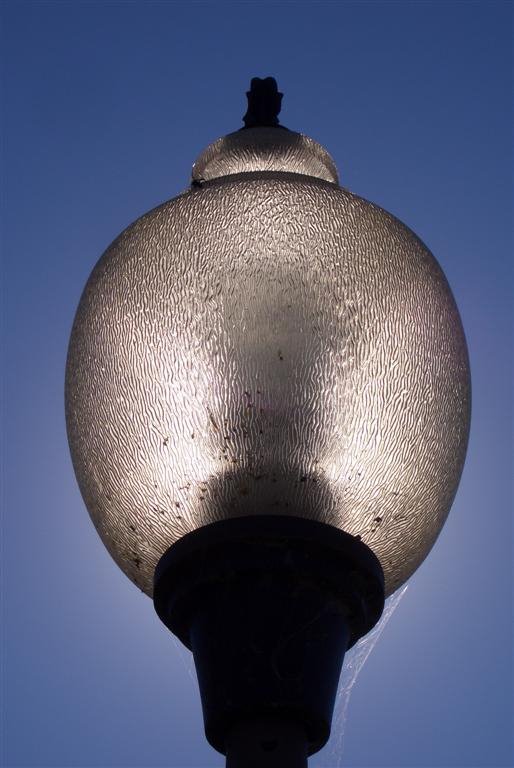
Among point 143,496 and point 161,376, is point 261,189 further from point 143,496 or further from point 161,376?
point 143,496

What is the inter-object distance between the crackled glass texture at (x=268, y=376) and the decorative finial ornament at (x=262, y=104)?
1.37ft

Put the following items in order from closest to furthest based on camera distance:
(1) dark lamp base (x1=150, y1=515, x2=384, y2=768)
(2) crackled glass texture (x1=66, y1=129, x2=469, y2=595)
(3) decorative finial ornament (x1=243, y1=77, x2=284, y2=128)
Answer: (1) dark lamp base (x1=150, y1=515, x2=384, y2=768) < (2) crackled glass texture (x1=66, y1=129, x2=469, y2=595) < (3) decorative finial ornament (x1=243, y1=77, x2=284, y2=128)

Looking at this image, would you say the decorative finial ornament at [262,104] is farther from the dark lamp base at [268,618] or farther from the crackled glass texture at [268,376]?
the dark lamp base at [268,618]

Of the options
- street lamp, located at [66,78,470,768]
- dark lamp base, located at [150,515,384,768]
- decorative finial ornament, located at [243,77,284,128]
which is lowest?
dark lamp base, located at [150,515,384,768]

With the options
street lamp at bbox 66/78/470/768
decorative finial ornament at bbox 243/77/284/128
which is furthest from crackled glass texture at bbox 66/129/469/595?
decorative finial ornament at bbox 243/77/284/128

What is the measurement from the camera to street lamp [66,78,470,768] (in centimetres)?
170

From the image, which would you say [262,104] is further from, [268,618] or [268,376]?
[268,618]

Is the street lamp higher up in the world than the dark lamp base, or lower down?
higher up

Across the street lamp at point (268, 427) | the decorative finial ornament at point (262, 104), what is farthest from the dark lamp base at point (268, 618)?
the decorative finial ornament at point (262, 104)

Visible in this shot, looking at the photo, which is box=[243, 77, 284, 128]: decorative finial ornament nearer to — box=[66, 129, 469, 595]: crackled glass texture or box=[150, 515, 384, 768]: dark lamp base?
box=[66, 129, 469, 595]: crackled glass texture

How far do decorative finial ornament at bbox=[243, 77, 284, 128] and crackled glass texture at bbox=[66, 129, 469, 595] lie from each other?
42 cm

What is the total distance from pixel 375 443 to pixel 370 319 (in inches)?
7.9

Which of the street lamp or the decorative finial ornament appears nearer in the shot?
the street lamp

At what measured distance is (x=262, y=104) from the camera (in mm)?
2564
